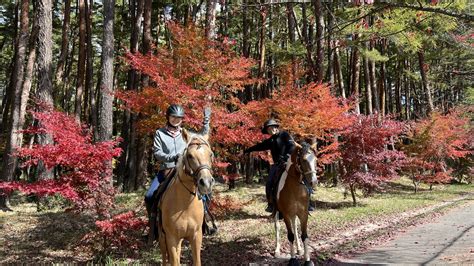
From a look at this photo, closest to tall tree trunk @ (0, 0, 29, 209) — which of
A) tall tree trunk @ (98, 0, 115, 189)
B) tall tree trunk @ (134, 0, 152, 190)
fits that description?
tall tree trunk @ (98, 0, 115, 189)

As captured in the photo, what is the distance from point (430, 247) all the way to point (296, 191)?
12.3 feet

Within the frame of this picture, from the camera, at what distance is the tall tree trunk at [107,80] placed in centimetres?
1163

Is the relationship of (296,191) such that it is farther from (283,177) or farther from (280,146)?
(280,146)

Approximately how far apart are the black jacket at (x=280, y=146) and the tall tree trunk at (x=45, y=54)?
815cm

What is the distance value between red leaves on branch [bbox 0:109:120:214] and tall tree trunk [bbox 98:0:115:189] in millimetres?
3537

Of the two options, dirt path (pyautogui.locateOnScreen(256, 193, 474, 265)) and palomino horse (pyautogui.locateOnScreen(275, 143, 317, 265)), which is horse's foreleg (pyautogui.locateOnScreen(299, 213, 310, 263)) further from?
dirt path (pyautogui.locateOnScreen(256, 193, 474, 265))

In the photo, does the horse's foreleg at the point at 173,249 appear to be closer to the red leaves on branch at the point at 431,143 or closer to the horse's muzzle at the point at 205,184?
the horse's muzzle at the point at 205,184

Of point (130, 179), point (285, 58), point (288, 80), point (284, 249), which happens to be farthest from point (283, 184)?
point (285, 58)

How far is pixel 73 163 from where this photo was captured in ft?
24.8

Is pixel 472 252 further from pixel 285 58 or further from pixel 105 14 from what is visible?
pixel 285 58

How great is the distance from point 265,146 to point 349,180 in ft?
25.1

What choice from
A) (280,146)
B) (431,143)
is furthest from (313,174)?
(431,143)

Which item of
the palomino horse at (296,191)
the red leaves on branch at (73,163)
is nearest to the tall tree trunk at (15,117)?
the red leaves on branch at (73,163)

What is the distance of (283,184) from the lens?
7863 mm
